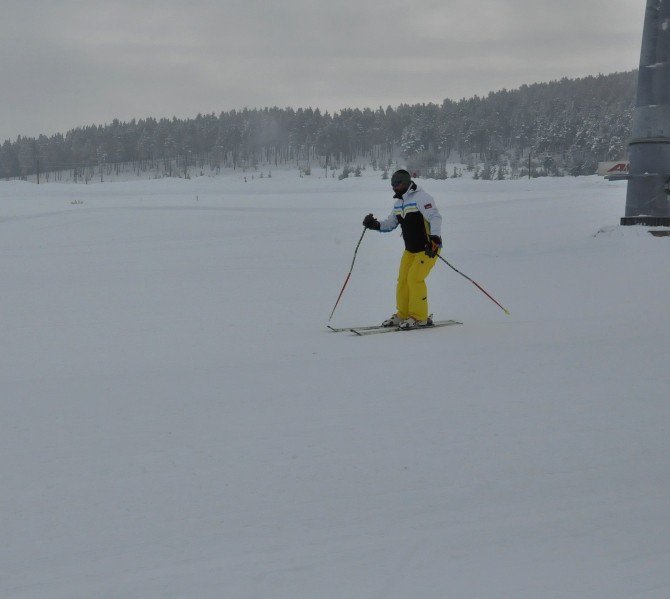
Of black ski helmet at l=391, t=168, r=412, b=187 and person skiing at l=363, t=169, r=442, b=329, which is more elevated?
black ski helmet at l=391, t=168, r=412, b=187

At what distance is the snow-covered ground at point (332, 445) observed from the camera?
267 centimetres

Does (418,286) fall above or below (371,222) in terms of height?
below

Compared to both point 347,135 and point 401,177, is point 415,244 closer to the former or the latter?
point 401,177

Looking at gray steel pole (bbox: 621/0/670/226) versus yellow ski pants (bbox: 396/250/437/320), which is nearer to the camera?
yellow ski pants (bbox: 396/250/437/320)

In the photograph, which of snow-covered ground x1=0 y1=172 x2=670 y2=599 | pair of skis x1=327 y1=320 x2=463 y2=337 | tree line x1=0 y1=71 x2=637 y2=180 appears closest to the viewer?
snow-covered ground x1=0 y1=172 x2=670 y2=599

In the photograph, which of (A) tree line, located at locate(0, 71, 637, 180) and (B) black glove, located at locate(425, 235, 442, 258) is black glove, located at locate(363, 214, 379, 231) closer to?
(B) black glove, located at locate(425, 235, 442, 258)

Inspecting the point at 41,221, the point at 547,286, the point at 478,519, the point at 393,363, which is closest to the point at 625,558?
the point at 478,519

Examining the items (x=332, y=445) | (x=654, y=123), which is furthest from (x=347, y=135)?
(x=332, y=445)

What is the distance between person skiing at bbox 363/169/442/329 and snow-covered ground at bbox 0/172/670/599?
1.27 feet

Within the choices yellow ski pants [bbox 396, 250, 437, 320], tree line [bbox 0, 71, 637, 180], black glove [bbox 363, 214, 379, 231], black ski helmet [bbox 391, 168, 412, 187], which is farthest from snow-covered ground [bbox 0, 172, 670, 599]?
tree line [bbox 0, 71, 637, 180]

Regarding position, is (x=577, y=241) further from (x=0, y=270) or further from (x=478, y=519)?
(x=478, y=519)

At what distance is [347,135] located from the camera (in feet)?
350

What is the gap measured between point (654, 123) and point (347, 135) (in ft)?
316

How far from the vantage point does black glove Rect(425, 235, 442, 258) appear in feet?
23.5
